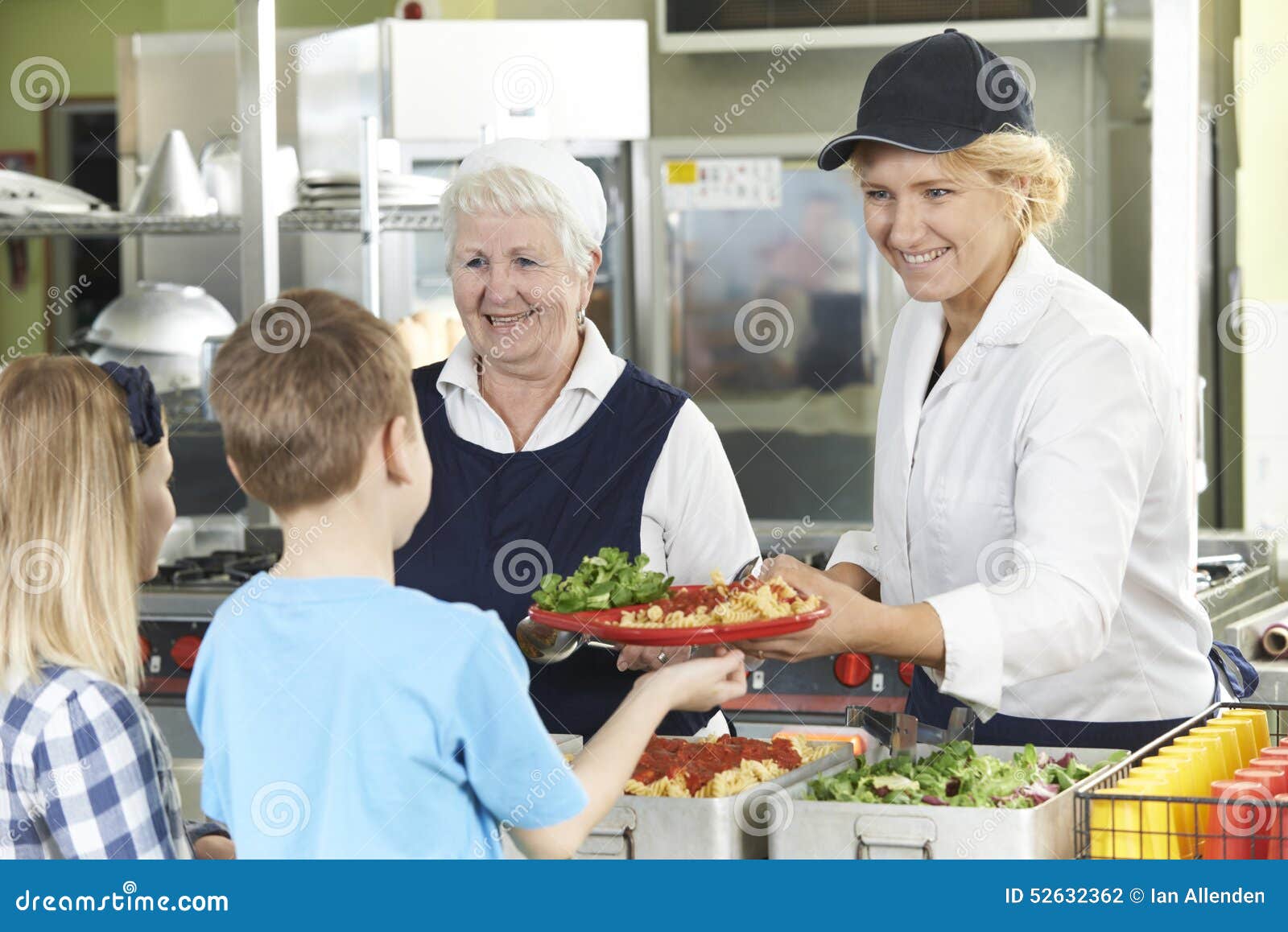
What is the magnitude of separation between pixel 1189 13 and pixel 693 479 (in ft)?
3.08

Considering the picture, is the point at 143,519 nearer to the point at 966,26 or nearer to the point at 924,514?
the point at 924,514

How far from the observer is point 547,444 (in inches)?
82.1

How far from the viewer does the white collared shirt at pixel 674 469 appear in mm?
2074

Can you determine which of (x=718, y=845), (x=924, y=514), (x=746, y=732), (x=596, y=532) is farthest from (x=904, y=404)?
(x=746, y=732)

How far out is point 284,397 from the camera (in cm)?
123

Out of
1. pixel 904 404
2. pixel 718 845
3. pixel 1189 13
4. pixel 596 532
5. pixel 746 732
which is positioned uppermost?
pixel 1189 13

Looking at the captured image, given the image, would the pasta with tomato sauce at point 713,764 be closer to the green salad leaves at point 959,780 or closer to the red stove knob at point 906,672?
the green salad leaves at point 959,780

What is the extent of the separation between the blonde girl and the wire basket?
2.71ft

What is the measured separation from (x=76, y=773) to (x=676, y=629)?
0.57m

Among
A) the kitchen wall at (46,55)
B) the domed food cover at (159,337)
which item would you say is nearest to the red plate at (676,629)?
the domed food cover at (159,337)

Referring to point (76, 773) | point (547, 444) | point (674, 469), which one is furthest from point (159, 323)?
point (76, 773)

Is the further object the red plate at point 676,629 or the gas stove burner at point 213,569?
the gas stove burner at point 213,569

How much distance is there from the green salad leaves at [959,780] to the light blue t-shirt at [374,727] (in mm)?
336
